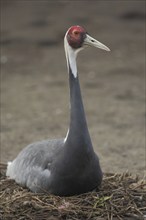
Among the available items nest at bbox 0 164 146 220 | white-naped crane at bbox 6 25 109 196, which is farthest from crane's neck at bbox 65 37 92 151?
nest at bbox 0 164 146 220

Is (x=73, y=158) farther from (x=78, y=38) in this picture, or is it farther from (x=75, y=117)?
(x=78, y=38)

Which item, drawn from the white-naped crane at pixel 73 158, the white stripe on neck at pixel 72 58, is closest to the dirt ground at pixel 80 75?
the white-naped crane at pixel 73 158

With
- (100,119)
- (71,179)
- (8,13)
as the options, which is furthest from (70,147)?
(8,13)

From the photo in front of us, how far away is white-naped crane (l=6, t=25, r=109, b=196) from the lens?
20.3 ft

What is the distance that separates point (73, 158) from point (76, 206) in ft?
1.40

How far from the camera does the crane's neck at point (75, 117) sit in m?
6.22

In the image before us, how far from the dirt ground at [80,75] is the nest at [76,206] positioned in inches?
65.7

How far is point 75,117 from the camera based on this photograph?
627cm

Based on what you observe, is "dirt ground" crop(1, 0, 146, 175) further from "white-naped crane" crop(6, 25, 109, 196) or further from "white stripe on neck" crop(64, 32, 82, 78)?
"white stripe on neck" crop(64, 32, 82, 78)

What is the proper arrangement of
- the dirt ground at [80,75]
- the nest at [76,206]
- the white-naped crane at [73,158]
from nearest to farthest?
the nest at [76,206] → the white-naped crane at [73,158] → the dirt ground at [80,75]

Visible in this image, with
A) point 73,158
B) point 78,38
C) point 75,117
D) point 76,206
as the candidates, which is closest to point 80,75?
point 78,38

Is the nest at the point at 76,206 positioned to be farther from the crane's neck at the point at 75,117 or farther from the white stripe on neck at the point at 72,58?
the white stripe on neck at the point at 72,58

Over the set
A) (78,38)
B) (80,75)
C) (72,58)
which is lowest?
(80,75)

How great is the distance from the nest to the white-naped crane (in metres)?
0.10
